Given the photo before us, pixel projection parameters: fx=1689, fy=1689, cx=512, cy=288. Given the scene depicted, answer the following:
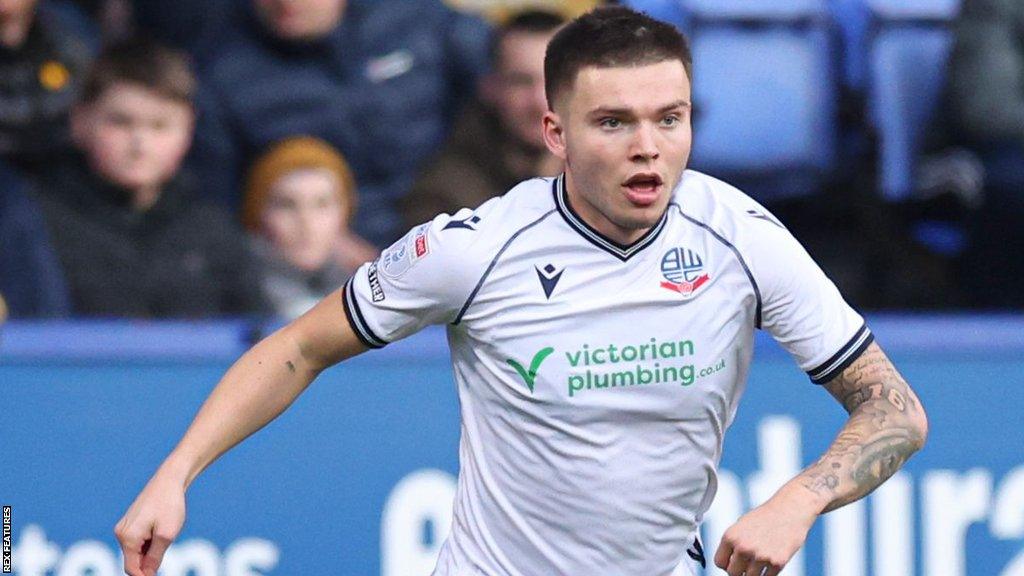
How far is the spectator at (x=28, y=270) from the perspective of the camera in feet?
19.9

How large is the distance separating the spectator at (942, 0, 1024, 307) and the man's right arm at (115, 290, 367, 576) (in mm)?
3616

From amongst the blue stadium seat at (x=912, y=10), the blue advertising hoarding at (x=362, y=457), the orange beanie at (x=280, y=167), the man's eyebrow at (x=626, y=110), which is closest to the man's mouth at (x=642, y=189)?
the man's eyebrow at (x=626, y=110)

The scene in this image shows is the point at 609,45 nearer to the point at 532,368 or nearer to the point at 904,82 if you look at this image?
the point at 532,368

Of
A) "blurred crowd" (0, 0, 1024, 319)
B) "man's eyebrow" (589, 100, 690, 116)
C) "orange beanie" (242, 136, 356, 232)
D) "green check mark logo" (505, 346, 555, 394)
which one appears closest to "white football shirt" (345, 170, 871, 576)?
"green check mark logo" (505, 346, 555, 394)

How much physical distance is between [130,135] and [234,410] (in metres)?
2.86

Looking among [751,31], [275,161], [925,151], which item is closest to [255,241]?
[275,161]

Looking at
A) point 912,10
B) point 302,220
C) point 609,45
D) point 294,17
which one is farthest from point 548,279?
point 912,10

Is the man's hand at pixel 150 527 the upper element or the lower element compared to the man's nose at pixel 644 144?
lower

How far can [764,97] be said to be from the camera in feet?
22.7

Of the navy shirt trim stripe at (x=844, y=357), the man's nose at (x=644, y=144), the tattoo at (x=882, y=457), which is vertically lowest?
the tattoo at (x=882, y=457)

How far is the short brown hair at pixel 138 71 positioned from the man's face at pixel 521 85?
1209 millimetres

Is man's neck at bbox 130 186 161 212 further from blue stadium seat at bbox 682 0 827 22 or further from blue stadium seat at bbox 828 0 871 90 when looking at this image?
blue stadium seat at bbox 828 0 871 90

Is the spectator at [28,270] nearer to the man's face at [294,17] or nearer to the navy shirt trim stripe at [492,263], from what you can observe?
the man's face at [294,17]

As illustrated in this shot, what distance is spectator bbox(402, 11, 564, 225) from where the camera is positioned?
258 inches
